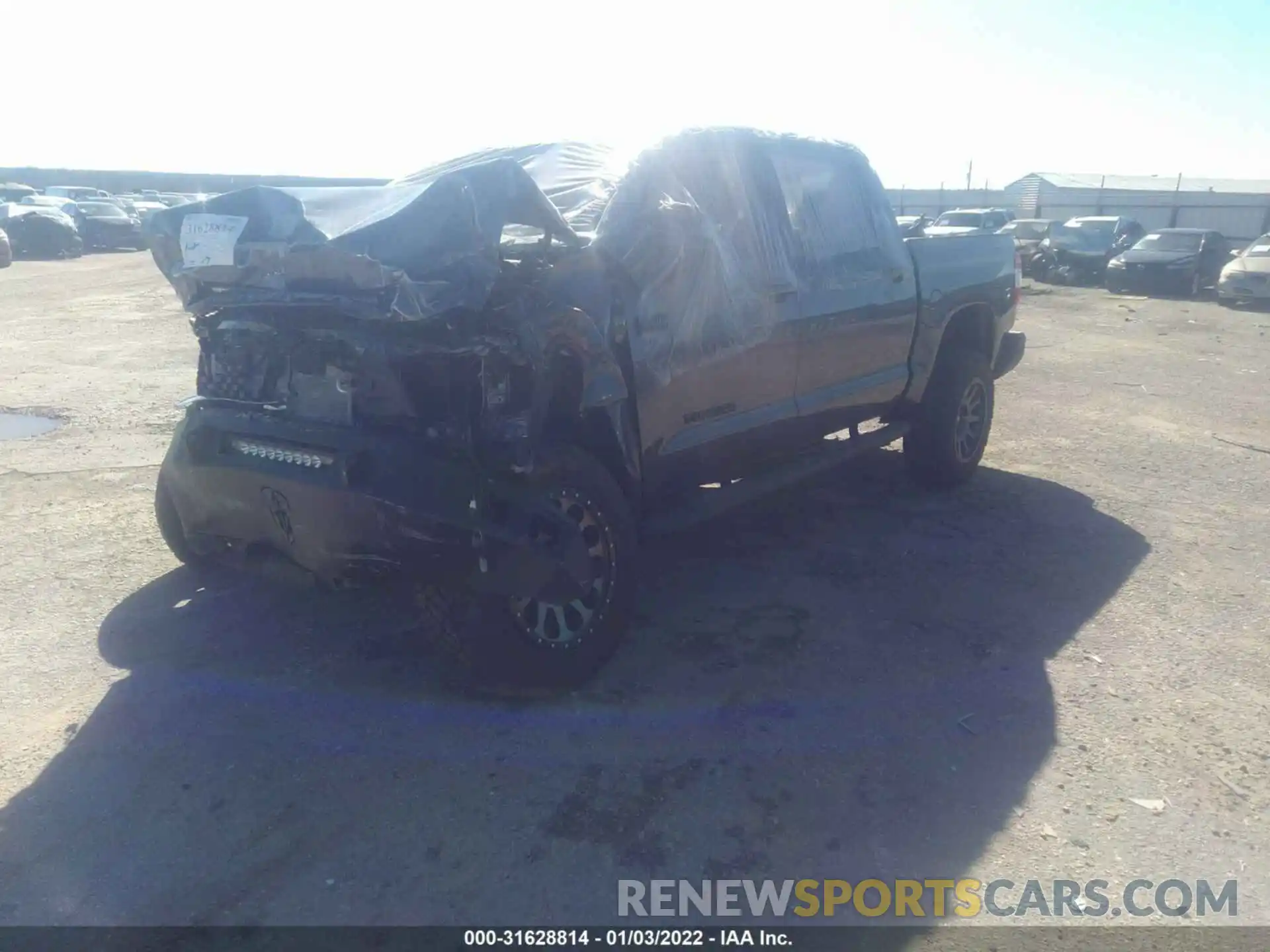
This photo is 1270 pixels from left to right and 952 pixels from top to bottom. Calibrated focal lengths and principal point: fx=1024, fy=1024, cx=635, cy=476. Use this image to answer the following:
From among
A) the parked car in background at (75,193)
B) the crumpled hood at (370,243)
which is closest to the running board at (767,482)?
the crumpled hood at (370,243)

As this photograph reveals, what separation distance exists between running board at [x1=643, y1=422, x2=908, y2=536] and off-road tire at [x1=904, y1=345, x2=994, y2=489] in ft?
0.65

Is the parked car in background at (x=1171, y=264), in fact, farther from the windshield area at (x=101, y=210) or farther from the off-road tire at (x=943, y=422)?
the windshield area at (x=101, y=210)

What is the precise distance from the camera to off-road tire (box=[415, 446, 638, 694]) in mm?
3789

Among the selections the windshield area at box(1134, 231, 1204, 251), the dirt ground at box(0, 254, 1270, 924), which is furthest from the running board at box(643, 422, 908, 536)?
the windshield area at box(1134, 231, 1204, 251)

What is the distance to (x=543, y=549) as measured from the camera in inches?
145

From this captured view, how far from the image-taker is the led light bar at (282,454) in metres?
3.59

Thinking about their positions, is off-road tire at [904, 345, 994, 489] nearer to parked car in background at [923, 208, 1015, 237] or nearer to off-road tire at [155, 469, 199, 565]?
off-road tire at [155, 469, 199, 565]

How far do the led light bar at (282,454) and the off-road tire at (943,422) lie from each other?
4055 mm

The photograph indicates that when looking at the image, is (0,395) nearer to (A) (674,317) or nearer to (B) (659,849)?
(A) (674,317)

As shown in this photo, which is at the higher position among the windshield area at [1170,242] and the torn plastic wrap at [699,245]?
the torn plastic wrap at [699,245]

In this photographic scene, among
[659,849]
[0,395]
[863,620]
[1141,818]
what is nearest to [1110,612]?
[863,620]

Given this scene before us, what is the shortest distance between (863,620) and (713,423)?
1152 mm

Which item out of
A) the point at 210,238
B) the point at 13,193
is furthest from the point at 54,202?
the point at 210,238

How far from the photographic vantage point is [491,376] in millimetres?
3598
